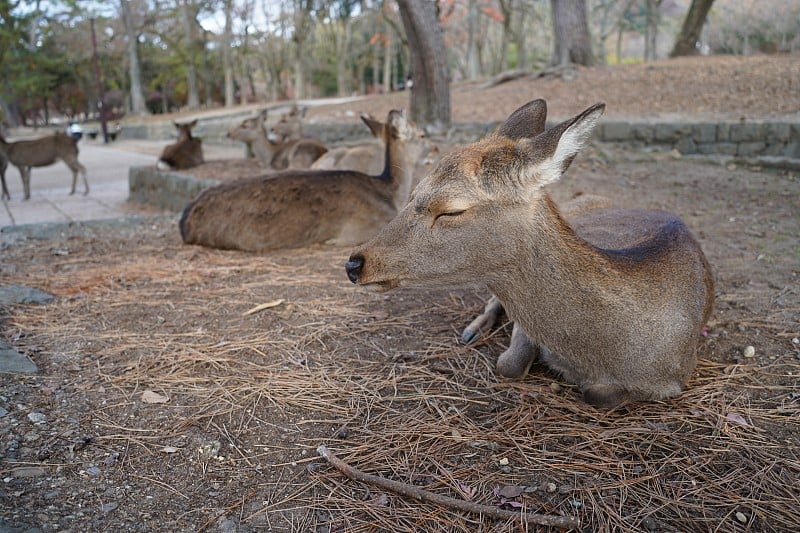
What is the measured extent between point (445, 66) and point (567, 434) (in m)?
9.76

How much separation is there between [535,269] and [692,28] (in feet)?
60.1

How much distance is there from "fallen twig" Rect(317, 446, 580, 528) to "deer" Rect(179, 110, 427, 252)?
389 centimetres

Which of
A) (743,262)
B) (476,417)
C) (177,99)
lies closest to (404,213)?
(476,417)

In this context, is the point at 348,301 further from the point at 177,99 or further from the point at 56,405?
the point at 177,99

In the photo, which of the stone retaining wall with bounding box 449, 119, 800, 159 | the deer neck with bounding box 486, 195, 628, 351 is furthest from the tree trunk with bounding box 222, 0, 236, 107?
the deer neck with bounding box 486, 195, 628, 351

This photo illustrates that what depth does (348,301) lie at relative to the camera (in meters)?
4.54

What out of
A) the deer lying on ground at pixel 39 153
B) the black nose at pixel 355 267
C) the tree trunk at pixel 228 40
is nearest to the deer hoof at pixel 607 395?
the black nose at pixel 355 267

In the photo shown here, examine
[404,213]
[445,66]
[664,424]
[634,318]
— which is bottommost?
[664,424]

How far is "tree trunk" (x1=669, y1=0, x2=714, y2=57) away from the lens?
1798 centimetres

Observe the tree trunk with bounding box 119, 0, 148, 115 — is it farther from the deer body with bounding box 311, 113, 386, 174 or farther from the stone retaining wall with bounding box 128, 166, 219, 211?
the deer body with bounding box 311, 113, 386, 174

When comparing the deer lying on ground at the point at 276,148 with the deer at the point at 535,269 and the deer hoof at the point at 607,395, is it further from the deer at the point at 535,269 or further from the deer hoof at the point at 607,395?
the deer hoof at the point at 607,395

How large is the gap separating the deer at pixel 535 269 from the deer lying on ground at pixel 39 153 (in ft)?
34.5

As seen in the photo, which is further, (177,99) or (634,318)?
(177,99)

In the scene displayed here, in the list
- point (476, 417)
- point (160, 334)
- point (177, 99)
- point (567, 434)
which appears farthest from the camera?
point (177, 99)
